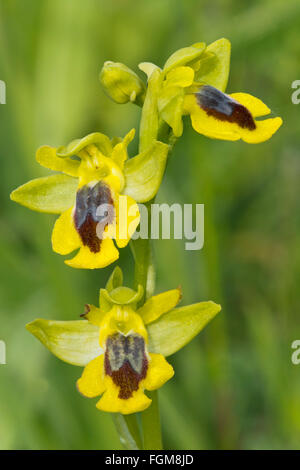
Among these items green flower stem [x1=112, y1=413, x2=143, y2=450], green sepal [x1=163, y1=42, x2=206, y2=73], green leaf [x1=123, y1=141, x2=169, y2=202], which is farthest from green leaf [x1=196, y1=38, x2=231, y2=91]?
green flower stem [x1=112, y1=413, x2=143, y2=450]

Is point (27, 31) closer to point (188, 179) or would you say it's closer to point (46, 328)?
point (188, 179)

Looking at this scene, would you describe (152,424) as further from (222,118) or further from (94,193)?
(222,118)

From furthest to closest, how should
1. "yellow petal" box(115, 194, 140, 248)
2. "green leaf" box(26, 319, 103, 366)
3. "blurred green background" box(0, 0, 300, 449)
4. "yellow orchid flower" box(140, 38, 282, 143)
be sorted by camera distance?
"blurred green background" box(0, 0, 300, 449) < "green leaf" box(26, 319, 103, 366) < "yellow orchid flower" box(140, 38, 282, 143) < "yellow petal" box(115, 194, 140, 248)

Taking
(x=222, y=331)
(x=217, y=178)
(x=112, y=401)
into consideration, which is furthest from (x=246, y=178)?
(x=112, y=401)

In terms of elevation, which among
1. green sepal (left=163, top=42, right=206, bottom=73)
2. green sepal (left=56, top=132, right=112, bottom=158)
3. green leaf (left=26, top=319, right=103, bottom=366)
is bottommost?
green leaf (left=26, top=319, right=103, bottom=366)

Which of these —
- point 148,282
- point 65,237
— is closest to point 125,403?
point 148,282

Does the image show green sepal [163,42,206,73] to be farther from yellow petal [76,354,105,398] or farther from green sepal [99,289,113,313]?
yellow petal [76,354,105,398]

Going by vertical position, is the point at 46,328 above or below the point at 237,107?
below
